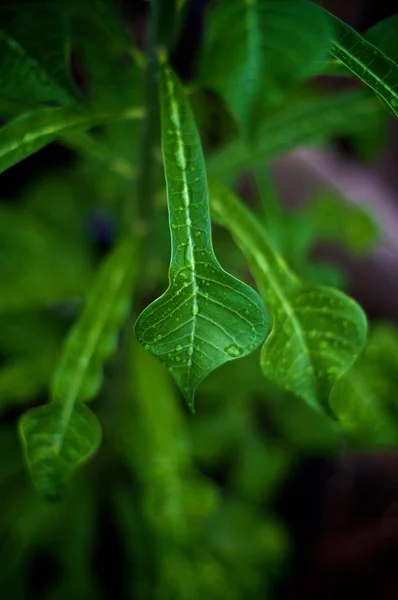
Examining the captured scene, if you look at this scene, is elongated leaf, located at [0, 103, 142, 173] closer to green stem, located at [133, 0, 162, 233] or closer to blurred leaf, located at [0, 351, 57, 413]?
green stem, located at [133, 0, 162, 233]

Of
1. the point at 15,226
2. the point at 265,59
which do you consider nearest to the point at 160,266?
the point at 15,226

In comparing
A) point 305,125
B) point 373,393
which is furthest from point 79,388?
point 305,125

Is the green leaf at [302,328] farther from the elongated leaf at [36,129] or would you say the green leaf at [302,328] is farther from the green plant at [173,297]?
the elongated leaf at [36,129]

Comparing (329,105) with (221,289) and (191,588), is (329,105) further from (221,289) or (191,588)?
(191,588)

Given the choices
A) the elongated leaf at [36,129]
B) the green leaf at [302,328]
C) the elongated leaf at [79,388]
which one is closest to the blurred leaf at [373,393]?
the green leaf at [302,328]

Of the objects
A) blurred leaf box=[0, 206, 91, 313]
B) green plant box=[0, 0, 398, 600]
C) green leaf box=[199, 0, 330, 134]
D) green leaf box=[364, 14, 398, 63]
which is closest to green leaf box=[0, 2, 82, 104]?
green plant box=[0, 0, 398, 600]
